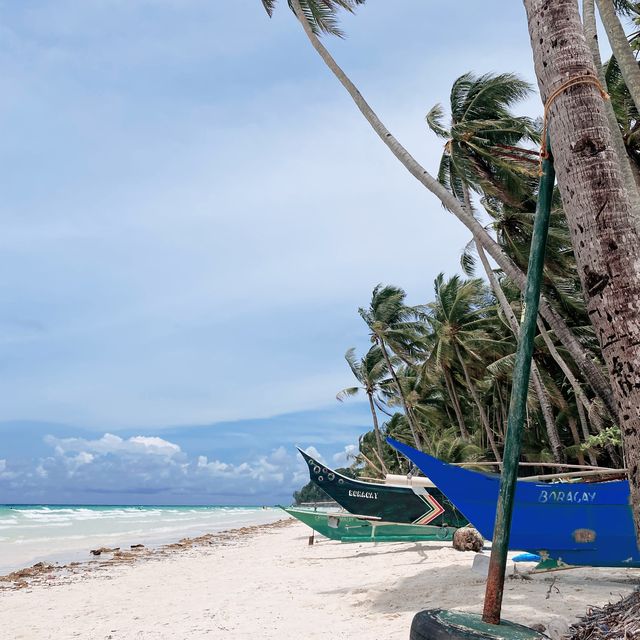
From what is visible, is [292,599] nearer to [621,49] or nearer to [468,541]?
→ [468,541]

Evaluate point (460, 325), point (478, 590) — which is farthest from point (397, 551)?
point (460, 325)

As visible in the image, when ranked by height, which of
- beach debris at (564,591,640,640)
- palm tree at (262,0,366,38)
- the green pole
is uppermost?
palm tree at (262,0,366,38)

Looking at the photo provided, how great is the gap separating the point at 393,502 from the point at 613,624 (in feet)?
37.3

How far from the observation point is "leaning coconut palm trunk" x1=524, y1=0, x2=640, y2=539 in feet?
10.2

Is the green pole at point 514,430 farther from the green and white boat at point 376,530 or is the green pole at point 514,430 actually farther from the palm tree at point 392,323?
the palm tree at point 392,323

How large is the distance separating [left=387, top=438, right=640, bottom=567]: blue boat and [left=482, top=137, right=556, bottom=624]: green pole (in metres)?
3.44

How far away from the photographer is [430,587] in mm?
7258

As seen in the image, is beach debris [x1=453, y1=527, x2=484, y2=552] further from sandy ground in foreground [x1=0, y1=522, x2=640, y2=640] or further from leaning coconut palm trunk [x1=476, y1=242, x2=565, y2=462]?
leaning coconut palm trunk [x1=476, y1=242, x2=565, y2=462]

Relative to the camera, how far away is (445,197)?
11367mm

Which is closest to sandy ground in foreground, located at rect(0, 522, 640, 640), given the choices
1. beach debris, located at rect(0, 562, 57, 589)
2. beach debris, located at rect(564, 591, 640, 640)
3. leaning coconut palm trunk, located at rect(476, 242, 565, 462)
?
beach debris, located at rect(564, 591, 640, 640)

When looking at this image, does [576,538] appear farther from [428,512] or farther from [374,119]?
[374,119]

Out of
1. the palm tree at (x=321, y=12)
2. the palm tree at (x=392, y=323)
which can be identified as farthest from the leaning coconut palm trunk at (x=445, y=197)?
the palm tree at (x=392, y=323)

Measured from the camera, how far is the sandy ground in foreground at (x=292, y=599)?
5684mm

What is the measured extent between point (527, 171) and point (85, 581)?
12890 millimetres
